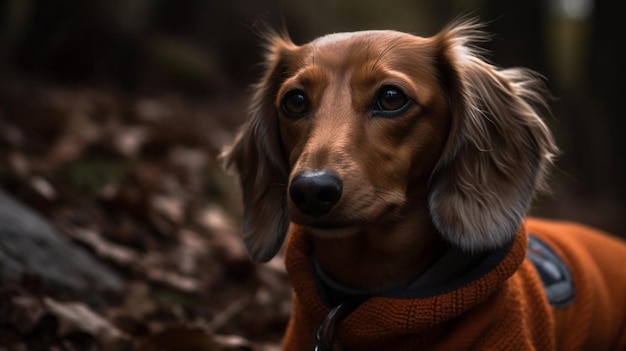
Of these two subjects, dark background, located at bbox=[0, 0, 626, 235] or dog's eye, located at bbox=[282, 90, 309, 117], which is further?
dark background, located at bbox=[0, 0, 626, 235]

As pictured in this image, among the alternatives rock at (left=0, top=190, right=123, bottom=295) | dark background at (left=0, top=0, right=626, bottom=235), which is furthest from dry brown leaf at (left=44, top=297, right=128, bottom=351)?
dark background at (left=0, top=0, right=626, bottom=235)

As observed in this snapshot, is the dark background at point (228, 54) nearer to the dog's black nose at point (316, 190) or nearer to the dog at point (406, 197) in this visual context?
the dog at point (406, 197)

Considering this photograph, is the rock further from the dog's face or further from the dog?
the dog's face

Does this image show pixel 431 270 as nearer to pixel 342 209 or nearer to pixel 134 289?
pixel 342 209

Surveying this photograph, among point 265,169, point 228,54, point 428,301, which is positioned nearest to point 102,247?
point 265,169

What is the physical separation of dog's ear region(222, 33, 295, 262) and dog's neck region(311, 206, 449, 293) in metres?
0.34

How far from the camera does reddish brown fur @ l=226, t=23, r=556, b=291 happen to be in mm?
2549

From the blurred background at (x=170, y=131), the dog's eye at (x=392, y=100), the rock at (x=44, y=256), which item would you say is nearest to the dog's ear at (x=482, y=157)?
the dog's eye at (x=392, y=100)

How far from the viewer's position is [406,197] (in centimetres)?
270

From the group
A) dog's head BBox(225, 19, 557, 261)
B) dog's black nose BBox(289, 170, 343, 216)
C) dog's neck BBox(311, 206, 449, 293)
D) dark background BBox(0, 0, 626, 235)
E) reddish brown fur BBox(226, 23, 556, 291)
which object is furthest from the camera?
dark background BBox(0, 0, 626, 235)

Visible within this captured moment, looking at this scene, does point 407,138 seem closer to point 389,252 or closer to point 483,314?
point 389,252

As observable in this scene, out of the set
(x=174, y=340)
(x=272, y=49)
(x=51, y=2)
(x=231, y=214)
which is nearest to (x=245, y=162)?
(x=272, y=49)

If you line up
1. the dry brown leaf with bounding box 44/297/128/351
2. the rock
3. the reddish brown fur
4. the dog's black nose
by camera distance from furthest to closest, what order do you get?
the rock → the dry brown leaf with bounding box 44/297/128/351 → the reddish brown fur → the dog's black nose

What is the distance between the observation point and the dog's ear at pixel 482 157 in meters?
2.63
